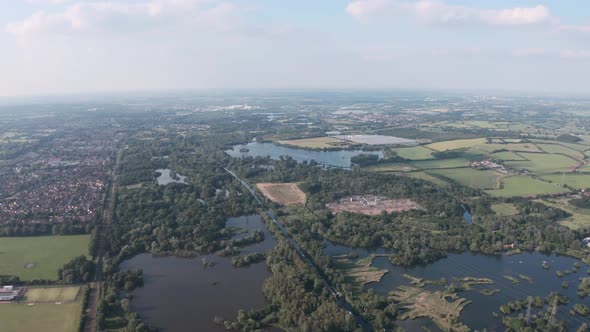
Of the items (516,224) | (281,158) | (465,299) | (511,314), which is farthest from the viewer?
(281,158)

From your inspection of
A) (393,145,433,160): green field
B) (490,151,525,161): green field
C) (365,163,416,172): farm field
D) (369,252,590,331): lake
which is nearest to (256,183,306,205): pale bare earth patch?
(365,163,416,172): farm field

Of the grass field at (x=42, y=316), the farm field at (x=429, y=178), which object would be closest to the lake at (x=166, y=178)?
the grass field at (x=42, y=316)

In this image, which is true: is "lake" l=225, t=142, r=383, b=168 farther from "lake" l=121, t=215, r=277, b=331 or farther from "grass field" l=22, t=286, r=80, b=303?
"grass field" l=22, t=286, r=80, b=303

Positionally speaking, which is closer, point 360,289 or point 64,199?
point 360,289

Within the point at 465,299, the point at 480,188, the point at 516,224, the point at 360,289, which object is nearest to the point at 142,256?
the point at 360,289

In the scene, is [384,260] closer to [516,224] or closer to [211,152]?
[516,224]

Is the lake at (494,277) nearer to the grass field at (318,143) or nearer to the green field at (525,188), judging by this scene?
the green field at (525,188)

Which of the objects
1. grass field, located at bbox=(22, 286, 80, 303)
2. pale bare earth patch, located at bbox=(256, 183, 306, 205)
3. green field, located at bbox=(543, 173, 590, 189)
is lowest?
grass field, located at bbox=(22, 286, 80, 303)
